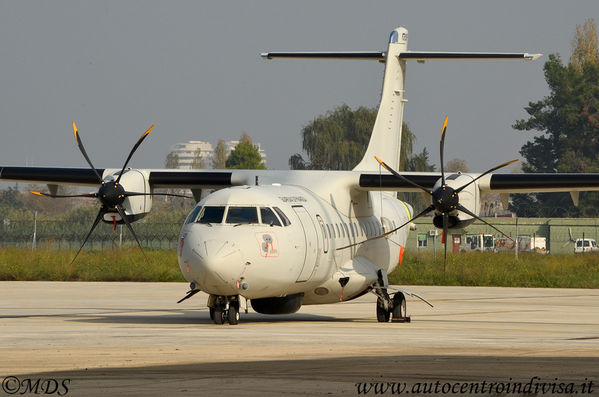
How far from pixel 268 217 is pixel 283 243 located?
543 mm

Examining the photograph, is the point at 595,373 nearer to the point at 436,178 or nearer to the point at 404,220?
the point at 436,178

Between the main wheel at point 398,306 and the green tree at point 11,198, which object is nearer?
the main wheel at point 398,306

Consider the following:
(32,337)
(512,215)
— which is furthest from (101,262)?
(512,215)

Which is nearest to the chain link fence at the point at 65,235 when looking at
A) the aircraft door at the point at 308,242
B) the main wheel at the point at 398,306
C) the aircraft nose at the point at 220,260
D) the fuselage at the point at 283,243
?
the fuselage at the point at 283,243

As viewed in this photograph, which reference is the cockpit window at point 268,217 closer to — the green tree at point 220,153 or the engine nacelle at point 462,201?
the engine nacelle at point 462,201

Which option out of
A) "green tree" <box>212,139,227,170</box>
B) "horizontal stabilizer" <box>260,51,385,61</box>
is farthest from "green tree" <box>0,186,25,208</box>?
"horizontal stabilizer" <box>260,51,385,61</box>

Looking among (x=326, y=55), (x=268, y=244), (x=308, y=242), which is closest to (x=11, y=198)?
(x=326, y=55)

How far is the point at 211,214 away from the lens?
1777 cm

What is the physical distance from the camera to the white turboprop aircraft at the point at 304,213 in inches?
683

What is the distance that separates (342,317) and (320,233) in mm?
3840

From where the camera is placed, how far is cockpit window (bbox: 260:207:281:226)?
1803cm

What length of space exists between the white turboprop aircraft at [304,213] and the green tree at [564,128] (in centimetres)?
6695

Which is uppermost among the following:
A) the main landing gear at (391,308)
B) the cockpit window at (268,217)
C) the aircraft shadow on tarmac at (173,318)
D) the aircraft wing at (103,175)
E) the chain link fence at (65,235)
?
the aircraft wing at (103,175)

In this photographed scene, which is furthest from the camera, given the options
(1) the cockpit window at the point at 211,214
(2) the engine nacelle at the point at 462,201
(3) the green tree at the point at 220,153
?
(3) the green tree at the point at 220,153
